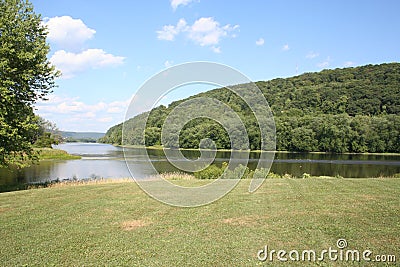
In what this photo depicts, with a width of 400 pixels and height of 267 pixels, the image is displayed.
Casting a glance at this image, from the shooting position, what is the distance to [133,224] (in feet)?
34.1

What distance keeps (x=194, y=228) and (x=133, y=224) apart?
2059 millimetres

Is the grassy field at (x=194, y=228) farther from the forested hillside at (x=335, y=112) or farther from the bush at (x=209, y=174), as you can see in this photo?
the forested hillside at (x=335, y=112)

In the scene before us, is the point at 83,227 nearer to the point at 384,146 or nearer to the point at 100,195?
the point at 100,195

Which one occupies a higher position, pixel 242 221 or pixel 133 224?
pixel 242 221

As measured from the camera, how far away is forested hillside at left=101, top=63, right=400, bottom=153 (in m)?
82.4

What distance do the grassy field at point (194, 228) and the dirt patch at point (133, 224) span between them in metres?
0.03

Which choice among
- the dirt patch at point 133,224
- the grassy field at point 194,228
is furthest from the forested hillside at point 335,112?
the dirt patch at point 133,224

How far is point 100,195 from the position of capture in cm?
1567

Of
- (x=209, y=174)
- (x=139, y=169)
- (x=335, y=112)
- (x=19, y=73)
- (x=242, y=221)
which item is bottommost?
(x=139, y=169)

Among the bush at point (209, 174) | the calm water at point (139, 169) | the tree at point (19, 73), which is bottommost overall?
the calm water at point (139, 169)

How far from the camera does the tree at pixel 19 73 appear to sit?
17.4 meters

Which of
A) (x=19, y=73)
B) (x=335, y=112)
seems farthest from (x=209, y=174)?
(x=335, y=112)

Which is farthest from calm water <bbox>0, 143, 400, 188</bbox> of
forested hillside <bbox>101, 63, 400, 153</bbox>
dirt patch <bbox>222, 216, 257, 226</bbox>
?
dirt patch <bbox>222, 216, 257, 226</bbox>

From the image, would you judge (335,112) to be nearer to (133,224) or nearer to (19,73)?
(19,73)
